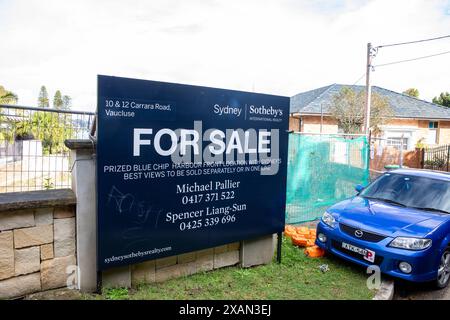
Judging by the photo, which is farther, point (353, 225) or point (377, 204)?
point (377, 204)

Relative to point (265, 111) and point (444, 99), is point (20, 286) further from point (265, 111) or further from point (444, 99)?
point (444, 99)

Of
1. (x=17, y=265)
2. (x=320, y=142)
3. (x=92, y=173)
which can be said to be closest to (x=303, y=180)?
(x=320, y=142)

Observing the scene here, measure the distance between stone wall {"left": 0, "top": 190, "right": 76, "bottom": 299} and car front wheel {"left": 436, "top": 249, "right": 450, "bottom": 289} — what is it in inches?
188

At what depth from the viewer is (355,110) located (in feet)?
69.1

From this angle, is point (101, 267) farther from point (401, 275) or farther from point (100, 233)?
point (401, 275)

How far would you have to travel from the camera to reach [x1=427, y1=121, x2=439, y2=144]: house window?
81.5 feet

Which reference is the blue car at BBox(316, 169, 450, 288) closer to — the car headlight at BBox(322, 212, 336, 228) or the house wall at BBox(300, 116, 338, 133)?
the car headlight at BBox(322, 212, 336, 228)

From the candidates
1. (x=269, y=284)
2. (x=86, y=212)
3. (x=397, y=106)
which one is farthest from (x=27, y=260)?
(x=397, y=106)

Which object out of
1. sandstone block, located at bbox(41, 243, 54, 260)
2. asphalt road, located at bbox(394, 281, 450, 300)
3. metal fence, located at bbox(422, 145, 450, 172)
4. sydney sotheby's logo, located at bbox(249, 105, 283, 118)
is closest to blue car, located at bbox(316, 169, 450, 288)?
asphalt road, located at bbox(394, 281, 450, 300)

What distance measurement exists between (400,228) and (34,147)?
195 inches

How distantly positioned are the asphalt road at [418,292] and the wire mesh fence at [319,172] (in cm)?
258

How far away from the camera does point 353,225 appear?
4.59 meters

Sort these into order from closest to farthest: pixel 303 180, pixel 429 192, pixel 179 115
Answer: pixel 179 115 < pixel 429 192 < pixel 303 180
